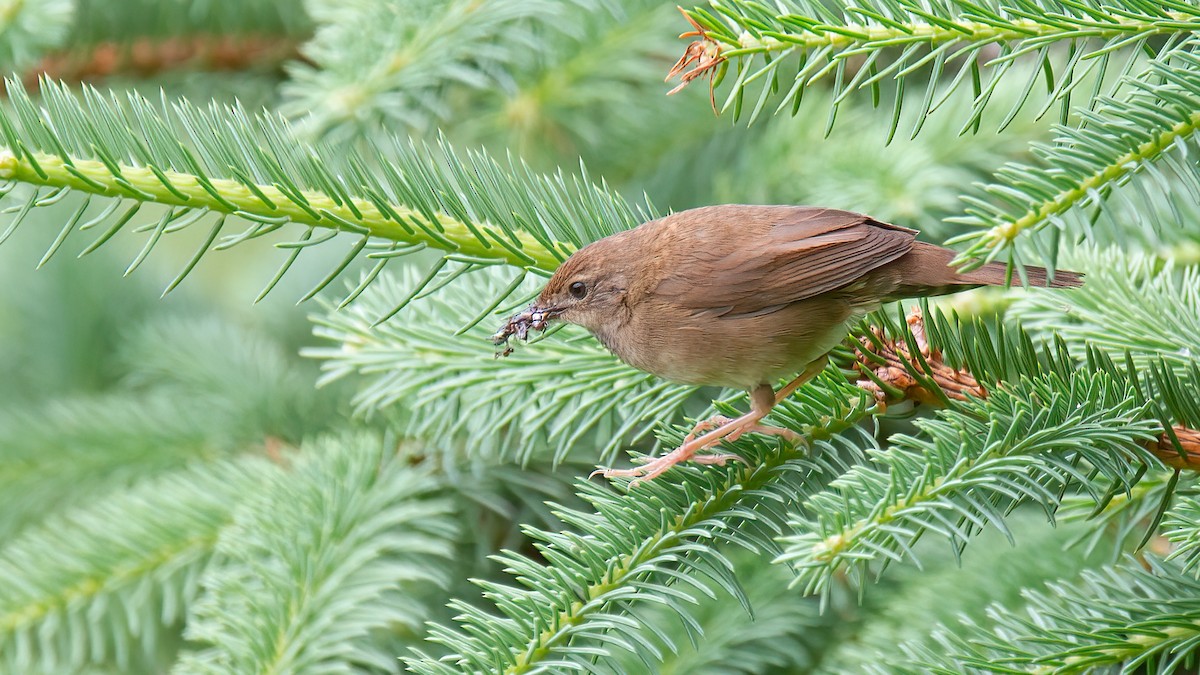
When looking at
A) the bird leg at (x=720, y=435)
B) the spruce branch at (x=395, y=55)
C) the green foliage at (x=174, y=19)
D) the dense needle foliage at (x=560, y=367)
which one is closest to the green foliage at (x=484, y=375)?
the dense needle foliage at (x=560, y=367)

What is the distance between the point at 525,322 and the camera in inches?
71.1

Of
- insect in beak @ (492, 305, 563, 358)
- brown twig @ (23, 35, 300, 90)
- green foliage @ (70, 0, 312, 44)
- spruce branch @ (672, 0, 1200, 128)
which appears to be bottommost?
insect in beak @ (492, 305, 563, 358)

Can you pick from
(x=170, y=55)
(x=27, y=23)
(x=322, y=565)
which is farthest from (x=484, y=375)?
(x=170, y=55)

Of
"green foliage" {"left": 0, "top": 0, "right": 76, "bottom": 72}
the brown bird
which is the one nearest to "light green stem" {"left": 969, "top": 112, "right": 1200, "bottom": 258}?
the brown bird

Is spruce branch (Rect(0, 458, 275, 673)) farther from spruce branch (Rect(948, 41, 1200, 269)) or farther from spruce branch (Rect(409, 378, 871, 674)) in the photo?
spruce branch (Rect(948, 41, 1200, 269))

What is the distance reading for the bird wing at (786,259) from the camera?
178cm

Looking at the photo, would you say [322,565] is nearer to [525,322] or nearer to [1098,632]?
[525,322]

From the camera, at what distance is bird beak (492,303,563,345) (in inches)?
70.6

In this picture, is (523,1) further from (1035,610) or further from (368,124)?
(1035,610)

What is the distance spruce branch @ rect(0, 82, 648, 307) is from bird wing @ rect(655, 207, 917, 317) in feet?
1.20

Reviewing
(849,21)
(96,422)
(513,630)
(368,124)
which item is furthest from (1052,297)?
(96,422)

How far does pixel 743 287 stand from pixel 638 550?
664 mm

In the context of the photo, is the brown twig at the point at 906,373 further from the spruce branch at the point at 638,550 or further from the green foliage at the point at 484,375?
the green foliage at the point at 484,375

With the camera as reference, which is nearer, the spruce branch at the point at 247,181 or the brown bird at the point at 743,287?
the spruce branch at the point at 247,181
